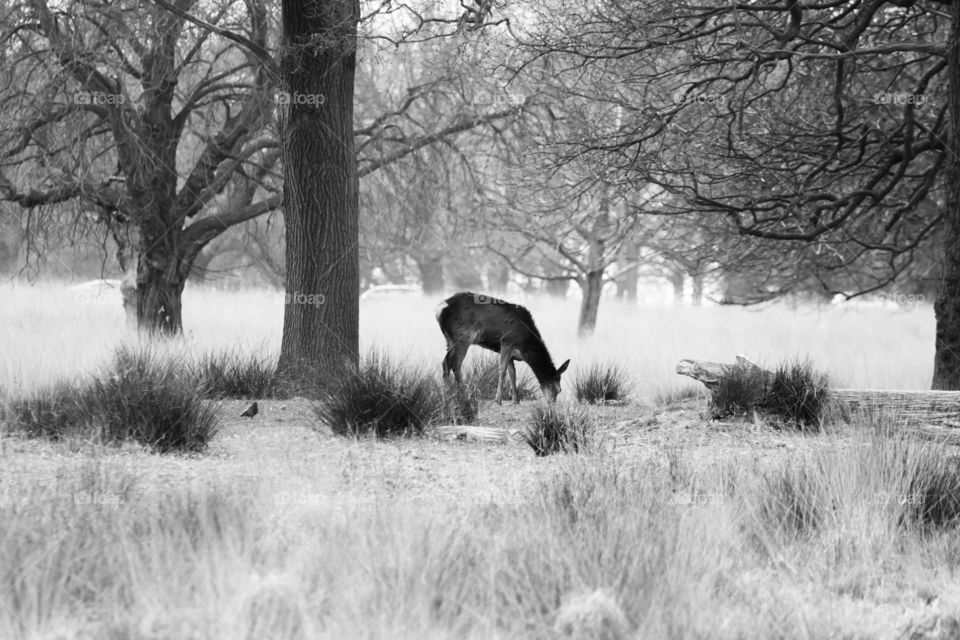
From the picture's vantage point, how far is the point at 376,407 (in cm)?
855

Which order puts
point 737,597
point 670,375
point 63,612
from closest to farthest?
1. point 63,612
2. point 737,597
3. point 670,375

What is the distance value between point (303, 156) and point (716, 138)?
174 inches

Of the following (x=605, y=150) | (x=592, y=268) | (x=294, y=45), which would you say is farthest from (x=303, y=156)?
(x=592, y=268)

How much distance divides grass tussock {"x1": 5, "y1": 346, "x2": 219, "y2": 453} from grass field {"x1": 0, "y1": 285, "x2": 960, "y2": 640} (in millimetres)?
240

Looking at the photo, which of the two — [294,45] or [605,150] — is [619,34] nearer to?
[605,150]

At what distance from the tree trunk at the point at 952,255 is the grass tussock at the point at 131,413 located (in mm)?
7199

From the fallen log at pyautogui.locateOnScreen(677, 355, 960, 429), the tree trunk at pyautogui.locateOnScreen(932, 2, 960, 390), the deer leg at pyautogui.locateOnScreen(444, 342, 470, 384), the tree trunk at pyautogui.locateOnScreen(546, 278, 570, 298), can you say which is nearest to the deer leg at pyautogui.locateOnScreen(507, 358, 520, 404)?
the deer leg at pyautogui.locateOnScreen(444, 342, 470, 384)

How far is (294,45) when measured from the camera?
1061 cm

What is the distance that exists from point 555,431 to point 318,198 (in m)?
4.35

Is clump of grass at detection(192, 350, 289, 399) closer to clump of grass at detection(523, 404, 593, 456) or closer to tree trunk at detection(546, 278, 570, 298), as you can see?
clump of grass at detection(523, 404, 593, 456)

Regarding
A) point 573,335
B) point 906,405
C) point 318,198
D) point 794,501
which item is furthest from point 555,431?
point 573,335

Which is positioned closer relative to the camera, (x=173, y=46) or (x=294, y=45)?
(x=294, y=45)

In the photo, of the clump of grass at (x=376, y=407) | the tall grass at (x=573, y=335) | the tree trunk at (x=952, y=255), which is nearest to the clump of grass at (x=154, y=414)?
the clump of grass at (x=376, y=407)

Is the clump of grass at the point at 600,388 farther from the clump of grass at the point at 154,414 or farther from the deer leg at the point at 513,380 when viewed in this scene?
the clump of grass at the point at 154,414
